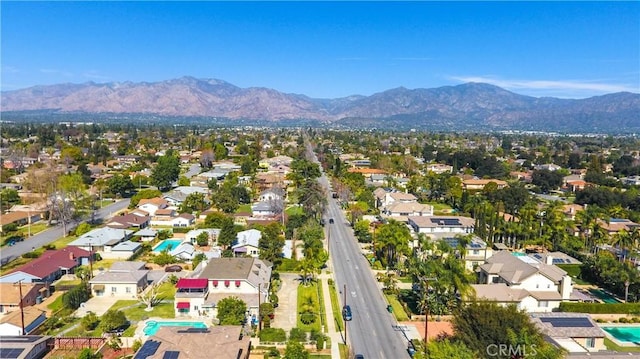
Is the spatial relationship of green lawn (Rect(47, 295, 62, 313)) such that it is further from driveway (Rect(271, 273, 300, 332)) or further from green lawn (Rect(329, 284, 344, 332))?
green lawn (Rect(329, 284, 344, 332))

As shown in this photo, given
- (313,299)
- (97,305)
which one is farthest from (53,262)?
(313,299)

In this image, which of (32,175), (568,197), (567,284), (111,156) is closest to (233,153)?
(111,156)

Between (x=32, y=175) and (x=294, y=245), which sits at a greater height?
(x=32, y=175)

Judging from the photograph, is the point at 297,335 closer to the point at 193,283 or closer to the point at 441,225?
the point at 193,283

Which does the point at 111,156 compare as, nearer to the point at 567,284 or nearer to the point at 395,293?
the point at 395,293

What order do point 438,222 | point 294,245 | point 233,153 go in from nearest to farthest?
1. point 294,245
2. point 438,222
3. point 233,153

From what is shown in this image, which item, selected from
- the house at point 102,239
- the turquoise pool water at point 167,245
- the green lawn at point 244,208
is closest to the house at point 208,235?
the turquoise pool water at point 167,245

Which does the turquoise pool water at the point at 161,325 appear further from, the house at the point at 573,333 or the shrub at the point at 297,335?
the house at the point at 573,333

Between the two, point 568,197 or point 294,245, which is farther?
point 568,197
